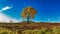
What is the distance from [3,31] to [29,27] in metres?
2.05

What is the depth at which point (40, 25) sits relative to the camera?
10258 millimetres

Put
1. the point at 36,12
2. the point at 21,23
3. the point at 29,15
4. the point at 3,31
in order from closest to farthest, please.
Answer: the point at 3,31 < the point at 36,12 < the point at 21,23 < the point at 29,15

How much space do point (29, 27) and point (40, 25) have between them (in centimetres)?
82

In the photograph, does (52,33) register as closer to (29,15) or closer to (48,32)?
(48,32)

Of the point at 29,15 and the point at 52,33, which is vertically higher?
the point at 29,15

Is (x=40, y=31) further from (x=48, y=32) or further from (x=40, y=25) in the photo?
(x=40, y=25)

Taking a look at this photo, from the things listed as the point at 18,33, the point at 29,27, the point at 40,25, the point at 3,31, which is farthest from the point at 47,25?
the point at 3,31

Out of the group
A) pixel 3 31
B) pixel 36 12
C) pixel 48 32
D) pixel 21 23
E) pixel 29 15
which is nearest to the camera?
pixel 3 31

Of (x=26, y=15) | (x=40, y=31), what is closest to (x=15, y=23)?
(x=26, y=15)

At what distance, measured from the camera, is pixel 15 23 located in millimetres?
9797

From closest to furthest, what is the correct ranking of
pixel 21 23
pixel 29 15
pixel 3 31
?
pixel 3 31
pixel 21 23
pixel 29 15

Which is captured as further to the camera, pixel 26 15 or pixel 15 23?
pixel 26 15

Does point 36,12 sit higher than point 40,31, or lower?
higher

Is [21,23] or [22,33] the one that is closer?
[22,33]
